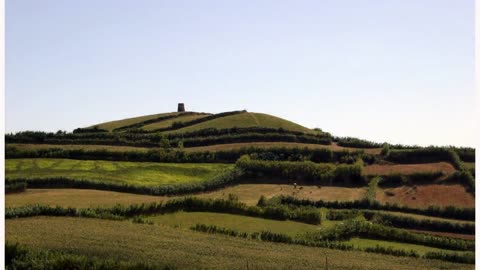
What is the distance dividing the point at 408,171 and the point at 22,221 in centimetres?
3843

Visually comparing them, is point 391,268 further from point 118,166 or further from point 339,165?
point 118,166

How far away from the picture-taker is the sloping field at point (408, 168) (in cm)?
5700

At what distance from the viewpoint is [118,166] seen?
59.9 m

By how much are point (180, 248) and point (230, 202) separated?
1373cm

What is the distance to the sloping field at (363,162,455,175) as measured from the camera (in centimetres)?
5700

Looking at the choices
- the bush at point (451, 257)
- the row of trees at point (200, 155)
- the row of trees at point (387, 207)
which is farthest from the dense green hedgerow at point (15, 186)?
the bush at point (451, 257)

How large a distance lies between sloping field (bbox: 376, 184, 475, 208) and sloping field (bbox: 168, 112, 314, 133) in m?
27.9

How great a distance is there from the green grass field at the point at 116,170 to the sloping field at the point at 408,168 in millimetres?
15519

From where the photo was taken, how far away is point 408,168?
193ft

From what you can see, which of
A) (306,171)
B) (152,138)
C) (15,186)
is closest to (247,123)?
(152,138)

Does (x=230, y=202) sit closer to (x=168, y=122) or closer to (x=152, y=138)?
(x=152, y=138)

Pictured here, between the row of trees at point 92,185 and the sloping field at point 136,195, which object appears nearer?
the sloping field at point 136,195

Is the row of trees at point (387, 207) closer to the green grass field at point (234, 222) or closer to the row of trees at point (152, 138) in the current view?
the green grass field at point (234, 222)

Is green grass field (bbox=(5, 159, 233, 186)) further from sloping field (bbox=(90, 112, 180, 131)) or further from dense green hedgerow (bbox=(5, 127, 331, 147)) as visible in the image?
sloping field (bbox=(90, 112, 180, 131))
